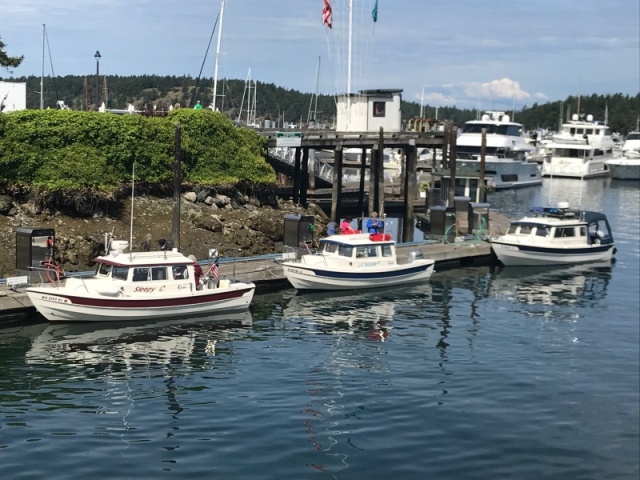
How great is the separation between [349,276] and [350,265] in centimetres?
52

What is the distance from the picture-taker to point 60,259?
118ft

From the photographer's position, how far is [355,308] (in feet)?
115

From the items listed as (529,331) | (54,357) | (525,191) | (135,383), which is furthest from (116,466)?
(525,191)

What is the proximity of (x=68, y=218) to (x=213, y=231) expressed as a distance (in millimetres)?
7024

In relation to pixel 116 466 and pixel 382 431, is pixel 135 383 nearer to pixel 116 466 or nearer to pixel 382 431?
pixel 116 466

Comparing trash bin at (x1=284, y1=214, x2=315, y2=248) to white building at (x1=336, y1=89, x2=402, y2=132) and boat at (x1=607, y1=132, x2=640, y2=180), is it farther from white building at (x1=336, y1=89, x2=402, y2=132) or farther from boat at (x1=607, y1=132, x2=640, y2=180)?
boat at (x1=607, y1=132, x2=640, y2=180)

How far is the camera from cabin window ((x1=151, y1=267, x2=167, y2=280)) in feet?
100

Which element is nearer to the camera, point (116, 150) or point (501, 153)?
point (116, 150)

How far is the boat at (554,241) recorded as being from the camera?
149ft

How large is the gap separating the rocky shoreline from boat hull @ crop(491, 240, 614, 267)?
1016cm

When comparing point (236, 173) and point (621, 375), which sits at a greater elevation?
point (236, 173)

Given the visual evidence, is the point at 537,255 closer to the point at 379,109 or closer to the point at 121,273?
the point at 379,109

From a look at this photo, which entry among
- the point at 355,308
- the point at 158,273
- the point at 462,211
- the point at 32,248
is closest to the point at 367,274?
the point at 355,308

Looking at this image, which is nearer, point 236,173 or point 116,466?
point 116,466
